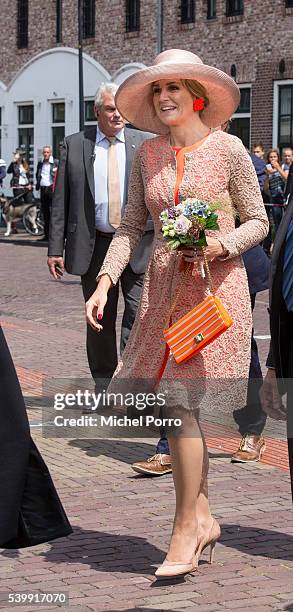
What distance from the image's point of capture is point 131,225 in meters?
5.43

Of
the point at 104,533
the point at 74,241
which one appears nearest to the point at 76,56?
the point at 74,241

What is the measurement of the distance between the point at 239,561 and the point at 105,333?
3324 millimetres

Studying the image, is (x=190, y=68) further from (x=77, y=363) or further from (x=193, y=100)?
(x=77, y=363)

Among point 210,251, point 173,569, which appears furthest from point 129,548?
point 210,251

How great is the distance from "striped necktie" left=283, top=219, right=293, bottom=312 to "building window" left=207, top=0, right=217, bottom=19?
28.1 meters

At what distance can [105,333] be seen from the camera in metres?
8.45

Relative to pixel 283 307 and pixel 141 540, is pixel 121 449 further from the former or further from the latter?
pixel 283 307

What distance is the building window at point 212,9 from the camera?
31.9m

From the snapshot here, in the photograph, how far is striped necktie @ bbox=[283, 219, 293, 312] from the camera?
4562 millimetres

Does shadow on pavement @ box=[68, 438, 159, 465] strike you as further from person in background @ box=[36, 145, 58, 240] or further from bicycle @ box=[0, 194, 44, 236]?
bicycle @ box=[0, 194, 44, 236]

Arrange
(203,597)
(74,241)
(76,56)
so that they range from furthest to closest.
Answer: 1. (76,56)
2. (74,241)
3. (203,597)

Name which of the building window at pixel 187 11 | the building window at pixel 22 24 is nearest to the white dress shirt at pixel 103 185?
the building window at pixel 187 11

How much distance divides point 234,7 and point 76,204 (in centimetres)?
2408

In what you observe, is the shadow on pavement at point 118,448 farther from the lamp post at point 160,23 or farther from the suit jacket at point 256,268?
the lamp post at point 160,23
